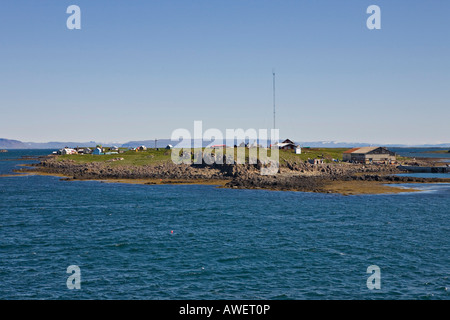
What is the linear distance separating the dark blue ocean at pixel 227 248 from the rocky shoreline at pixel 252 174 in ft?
61.8

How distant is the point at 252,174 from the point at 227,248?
200 ft

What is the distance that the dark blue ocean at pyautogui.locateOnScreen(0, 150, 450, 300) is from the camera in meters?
26.5

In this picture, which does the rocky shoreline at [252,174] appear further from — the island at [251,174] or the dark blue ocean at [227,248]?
the dark blue ocean at [227,248]

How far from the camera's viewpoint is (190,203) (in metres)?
64.3

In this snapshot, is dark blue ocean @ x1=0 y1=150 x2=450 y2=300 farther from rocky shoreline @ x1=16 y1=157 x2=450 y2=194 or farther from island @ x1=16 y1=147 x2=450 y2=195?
rocky shoreline @ x1=16 y1=157 x2=450 y2=194

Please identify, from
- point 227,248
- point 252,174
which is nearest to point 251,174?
point 252,174

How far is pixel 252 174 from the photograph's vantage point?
96.9 metres

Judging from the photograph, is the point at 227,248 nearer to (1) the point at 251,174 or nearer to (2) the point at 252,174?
(1) the point at 251,174

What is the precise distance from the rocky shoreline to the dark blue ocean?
18.8 meters

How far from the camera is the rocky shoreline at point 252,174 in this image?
285 feet

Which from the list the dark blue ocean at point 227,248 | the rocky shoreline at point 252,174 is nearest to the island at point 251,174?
the rocky shoreline at point 252,174

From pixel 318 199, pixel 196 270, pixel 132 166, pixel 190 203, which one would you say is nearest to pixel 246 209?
pixel 190 203
